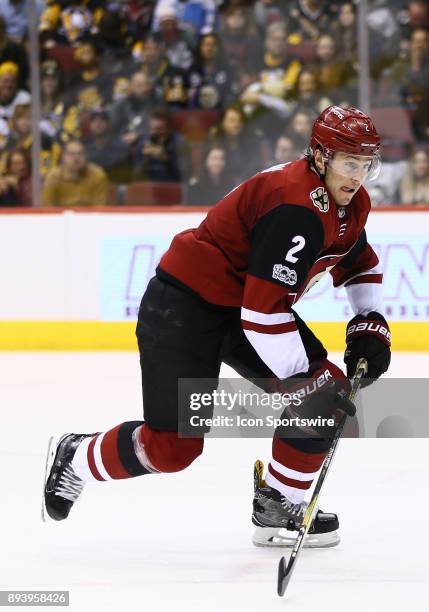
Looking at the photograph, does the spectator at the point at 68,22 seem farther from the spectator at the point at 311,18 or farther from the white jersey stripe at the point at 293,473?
the white jersey stripe at the point at 293,473

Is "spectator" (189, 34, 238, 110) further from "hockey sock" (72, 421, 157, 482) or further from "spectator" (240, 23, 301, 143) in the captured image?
"hockey sock" (72, 421, 157, 482)

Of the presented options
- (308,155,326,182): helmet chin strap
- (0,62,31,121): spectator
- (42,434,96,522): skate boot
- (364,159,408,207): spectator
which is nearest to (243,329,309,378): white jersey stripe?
(308,155,326,182): helmet chin strap

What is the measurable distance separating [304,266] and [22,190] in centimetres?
423

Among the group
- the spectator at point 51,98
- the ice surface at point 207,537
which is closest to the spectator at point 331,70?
the spectator at point 51,98

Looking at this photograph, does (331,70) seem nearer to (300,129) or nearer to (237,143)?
(300,129)

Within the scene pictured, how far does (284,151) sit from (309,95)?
39 cm

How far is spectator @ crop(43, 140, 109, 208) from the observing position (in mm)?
6734

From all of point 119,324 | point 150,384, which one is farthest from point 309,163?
point 119,324

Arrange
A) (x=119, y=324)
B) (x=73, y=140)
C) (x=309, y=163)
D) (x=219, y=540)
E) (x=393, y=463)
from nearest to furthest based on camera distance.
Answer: (x=309, y=163)
(x=219, y=540)
(x=393, y=463)
(x=119, y=324)
(x=73, y=140)

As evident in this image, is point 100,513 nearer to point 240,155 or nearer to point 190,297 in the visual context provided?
point 190,297

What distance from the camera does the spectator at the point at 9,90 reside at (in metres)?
7.00

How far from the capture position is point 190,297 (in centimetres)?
305

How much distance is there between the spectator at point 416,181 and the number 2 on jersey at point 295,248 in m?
3.78

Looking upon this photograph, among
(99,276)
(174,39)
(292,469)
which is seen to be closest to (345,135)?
(292,469)
